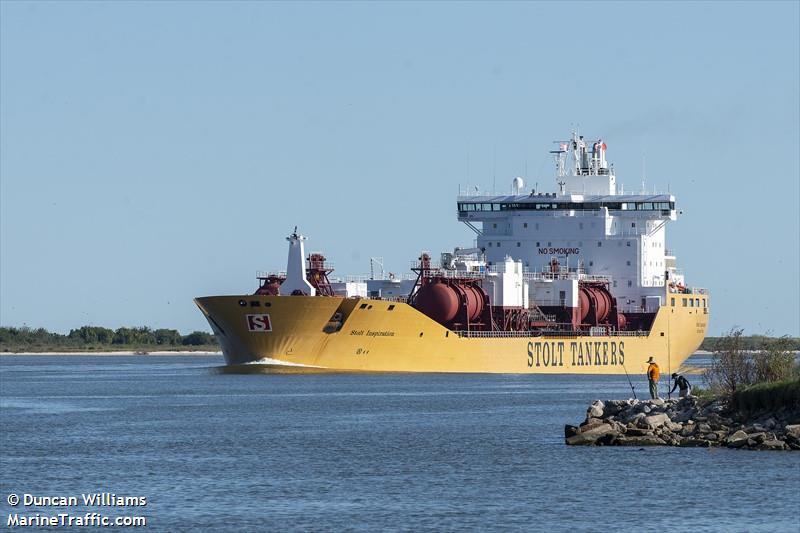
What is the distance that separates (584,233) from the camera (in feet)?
256

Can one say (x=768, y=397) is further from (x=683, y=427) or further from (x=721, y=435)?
(x=683, y=427)

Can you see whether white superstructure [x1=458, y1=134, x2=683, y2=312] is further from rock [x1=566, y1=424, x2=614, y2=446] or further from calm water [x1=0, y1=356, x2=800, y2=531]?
rock [x1=566, y1=424, x2=614, y2=446]

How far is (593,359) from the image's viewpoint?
75.4 metres

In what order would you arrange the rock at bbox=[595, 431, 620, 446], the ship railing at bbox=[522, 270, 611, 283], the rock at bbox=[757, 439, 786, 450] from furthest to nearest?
the ship railing at bbox=[522, 270, 611, 283], the rock at bbox=[595, 431, 620, 446], the rock at bbox=[757, 439, 786, 450]

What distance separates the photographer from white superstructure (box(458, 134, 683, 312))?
7800cm

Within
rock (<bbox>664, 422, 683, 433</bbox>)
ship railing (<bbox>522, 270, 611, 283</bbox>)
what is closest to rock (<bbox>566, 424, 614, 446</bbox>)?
rock (<bbox>664, 422, 683, 433</bbox>)

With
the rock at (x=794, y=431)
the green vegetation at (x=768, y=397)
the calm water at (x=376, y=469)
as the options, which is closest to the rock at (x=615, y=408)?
the calm water at (x=376, y=469)

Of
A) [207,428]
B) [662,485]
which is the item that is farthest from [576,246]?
[662,485]

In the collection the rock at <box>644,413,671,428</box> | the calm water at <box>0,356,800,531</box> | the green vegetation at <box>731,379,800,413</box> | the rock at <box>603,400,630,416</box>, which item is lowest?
the calm water at <box>0,356,800,531</box>

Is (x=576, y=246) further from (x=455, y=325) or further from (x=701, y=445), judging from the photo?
(x=701, y=445)

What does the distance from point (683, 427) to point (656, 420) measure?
673 millimetres

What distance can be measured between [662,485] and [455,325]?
4183 cm

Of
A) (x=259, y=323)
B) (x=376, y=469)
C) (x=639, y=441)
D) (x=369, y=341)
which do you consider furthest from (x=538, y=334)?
(x=376, y=469)

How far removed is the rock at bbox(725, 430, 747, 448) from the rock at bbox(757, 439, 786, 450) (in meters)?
0.44
